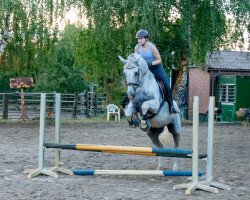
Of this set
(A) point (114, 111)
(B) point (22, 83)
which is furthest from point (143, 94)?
(A) point (114, 111)

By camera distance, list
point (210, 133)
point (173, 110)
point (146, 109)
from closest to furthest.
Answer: point (210, 133) → point (146, 109) → point (173, 110)

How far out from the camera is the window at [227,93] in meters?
30.2

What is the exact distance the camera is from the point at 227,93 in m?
30.5

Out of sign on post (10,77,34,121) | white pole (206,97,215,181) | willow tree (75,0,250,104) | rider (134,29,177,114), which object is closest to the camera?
white pole (206,97,215,181)

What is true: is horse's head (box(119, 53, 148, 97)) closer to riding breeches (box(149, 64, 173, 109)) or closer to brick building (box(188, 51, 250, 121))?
riding breeches (box(149, 64, 173, 109))

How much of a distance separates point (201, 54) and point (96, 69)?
7055 millimetres

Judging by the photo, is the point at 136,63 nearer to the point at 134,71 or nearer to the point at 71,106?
the point at 134,71

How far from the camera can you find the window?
30.2m

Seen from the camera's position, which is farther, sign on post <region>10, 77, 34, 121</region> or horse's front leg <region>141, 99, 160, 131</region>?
sign on post <region>10, 77, 34, 121</region>

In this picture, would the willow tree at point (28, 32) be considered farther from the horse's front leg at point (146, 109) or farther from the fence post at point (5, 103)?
the horse's front leg at point (146, 109)

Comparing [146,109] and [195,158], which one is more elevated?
[146,109]

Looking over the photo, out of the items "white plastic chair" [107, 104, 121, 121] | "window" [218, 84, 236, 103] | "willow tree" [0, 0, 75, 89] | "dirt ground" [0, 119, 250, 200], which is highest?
"willow tree" [0, 0, 75, 89]

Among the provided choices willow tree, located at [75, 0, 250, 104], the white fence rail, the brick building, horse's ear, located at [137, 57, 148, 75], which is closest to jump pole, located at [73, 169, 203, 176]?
horse's ear, located at [137, 57, 148, 75]

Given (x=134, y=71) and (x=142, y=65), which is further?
(x=142, y=65)
